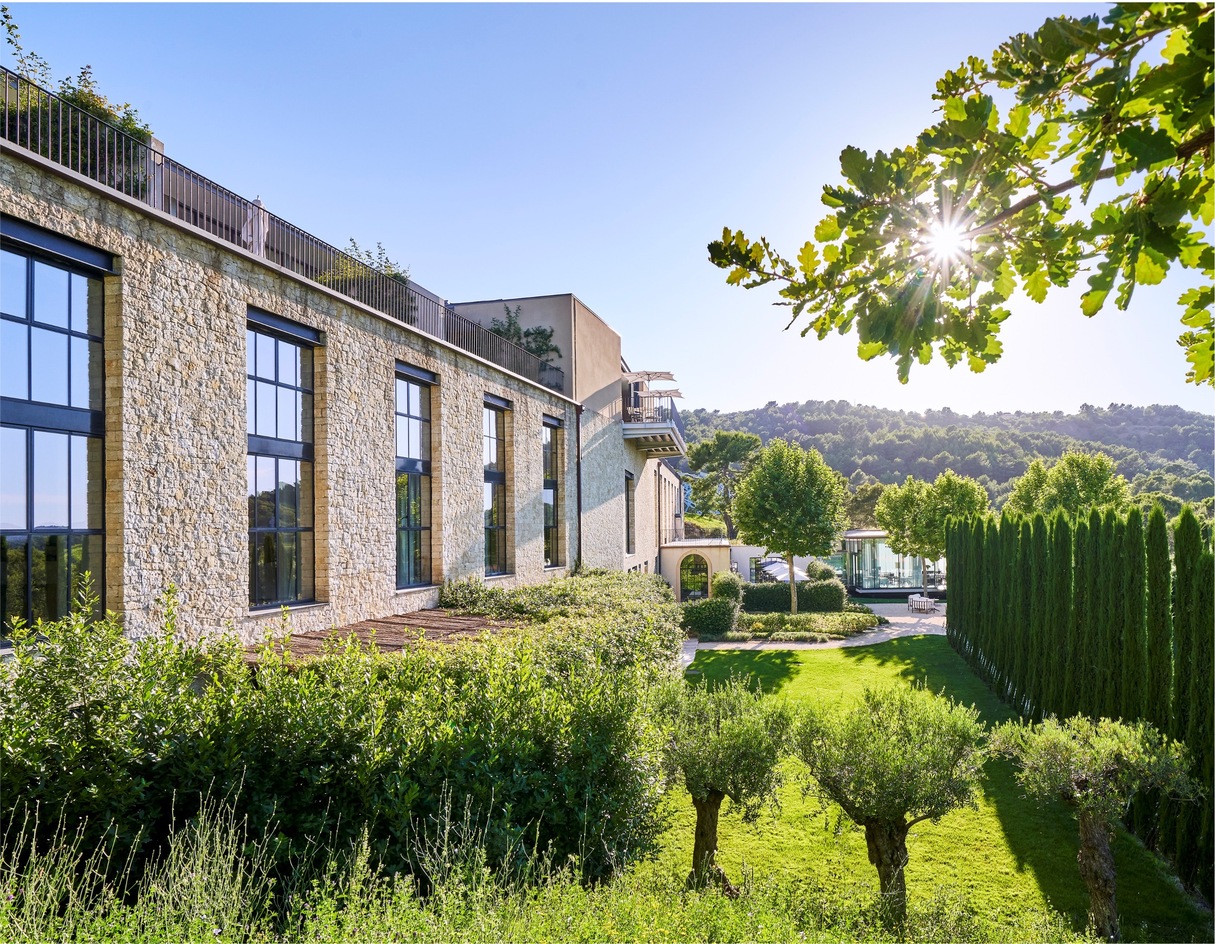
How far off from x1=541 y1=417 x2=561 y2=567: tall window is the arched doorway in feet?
47.1

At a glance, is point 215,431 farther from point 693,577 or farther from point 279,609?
point 693,577

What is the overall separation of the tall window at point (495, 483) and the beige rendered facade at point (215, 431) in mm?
166

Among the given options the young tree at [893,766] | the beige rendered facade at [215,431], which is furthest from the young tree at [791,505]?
the young tree at [893,766]

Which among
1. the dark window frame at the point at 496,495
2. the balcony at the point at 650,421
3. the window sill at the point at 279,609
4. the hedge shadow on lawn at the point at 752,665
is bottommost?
the hedge shadow on lawn at the point at 752,665

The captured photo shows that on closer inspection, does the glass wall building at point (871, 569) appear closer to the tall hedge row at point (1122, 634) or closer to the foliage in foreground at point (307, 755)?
the tall hedge row at point (1122, 634)

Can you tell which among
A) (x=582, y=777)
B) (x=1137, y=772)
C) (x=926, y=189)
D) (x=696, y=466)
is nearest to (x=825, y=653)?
(x=1137, y=772)

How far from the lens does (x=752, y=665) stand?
17.6 metres

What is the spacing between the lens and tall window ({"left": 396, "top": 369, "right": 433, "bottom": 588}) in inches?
491

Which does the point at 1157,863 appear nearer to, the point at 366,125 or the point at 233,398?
the point at 233,398

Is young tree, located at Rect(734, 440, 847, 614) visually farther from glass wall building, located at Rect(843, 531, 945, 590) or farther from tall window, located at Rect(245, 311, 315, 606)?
tall window, located at Rect(245, 311, 315, 606)

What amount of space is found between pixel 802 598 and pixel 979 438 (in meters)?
37.0

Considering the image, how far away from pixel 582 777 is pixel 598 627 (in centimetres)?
443

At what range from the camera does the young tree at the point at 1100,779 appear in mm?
5422

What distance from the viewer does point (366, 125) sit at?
984 centimetres
